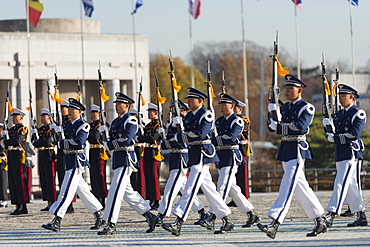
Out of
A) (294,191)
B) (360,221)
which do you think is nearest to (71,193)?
(294,191)

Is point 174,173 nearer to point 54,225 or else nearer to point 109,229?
point 109,229

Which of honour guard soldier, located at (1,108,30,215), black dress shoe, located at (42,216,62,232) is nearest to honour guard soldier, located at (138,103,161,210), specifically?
honour guard soldier, located at (1,108,30,215)

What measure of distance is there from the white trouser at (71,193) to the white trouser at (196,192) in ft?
5.57

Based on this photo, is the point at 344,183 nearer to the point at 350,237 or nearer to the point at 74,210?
the point at 350,237

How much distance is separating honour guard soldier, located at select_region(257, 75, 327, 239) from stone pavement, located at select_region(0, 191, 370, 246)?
379 millimetres

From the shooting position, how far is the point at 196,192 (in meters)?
12.2

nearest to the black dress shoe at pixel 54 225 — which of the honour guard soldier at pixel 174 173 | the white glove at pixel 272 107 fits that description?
the honour guard soldier at pixel 174 173

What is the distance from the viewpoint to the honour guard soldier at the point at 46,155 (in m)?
16.8

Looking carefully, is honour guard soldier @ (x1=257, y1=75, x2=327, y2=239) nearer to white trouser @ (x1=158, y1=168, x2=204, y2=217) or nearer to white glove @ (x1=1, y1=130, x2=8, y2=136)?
white trouser @ (x1=158, y1=168, x2=204, y2=217)

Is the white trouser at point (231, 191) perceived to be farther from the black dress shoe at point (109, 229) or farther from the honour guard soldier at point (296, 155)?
the honour guard soldier at point (296, 155)

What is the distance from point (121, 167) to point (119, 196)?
0.42 m

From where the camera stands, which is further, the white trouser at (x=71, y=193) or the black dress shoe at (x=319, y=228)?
the white trouser at (x=71, y=193)

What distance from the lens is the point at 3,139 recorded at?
57.1 feet

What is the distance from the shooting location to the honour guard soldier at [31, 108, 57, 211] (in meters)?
16.8
